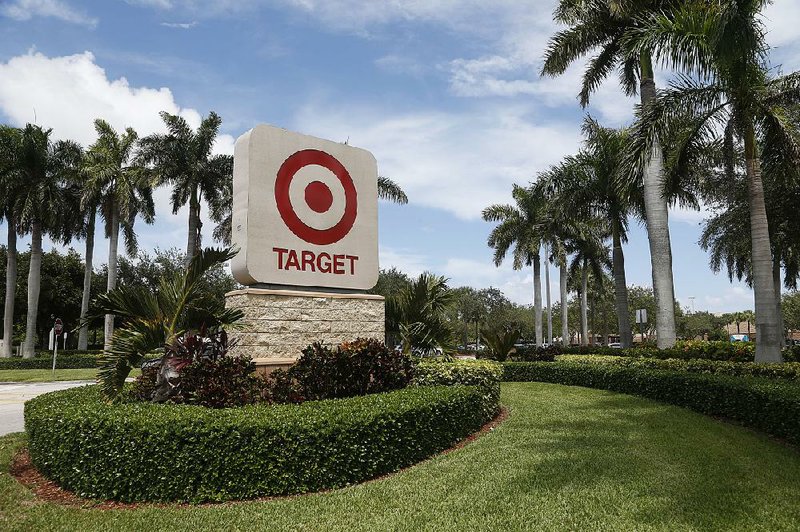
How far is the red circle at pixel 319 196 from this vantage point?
1041cm

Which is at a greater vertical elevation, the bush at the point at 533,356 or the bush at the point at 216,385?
the bush at the point at 216,385

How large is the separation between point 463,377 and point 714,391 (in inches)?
180

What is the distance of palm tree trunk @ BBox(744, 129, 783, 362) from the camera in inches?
470

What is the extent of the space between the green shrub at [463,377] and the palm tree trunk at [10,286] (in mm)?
28611

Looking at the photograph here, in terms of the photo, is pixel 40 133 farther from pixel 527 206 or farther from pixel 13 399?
pixel 527 206

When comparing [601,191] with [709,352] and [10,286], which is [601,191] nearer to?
[709,352]

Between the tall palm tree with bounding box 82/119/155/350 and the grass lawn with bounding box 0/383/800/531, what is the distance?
23892 millimetres

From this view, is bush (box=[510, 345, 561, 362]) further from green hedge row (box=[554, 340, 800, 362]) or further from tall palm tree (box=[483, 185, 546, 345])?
tall palm tree (box=[483, 185, 546, 345])

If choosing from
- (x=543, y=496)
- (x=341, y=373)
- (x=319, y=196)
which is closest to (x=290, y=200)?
(x=319, y=196)

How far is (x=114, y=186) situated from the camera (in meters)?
31.1

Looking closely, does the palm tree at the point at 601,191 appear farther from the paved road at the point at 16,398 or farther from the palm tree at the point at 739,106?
the paved road at the point at 16,398

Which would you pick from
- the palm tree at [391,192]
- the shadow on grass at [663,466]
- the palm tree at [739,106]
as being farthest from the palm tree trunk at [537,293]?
the shadow on grass at [663,466]

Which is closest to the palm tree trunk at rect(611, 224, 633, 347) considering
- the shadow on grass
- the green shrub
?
the shadow on grass

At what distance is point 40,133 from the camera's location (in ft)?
102
